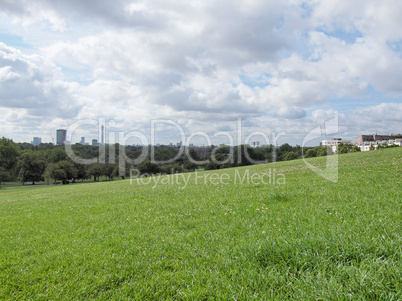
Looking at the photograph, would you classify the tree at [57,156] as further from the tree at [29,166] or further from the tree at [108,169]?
the tree at [108,169]

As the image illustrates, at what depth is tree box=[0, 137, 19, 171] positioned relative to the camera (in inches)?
3073

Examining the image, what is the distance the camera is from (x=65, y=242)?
17.9ft

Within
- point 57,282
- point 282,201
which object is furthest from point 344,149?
point 57,282

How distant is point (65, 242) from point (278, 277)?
496 centimetres

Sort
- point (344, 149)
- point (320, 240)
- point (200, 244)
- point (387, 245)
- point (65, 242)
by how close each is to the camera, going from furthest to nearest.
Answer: point (344, 149)
point (65, 242)
point (200, 244)
point (320, 240)
point (387, 245)

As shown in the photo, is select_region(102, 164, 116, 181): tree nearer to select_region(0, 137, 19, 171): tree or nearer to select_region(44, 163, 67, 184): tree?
select_region(44, 163, 67, 184): tree

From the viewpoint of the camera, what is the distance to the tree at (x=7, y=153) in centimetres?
7806

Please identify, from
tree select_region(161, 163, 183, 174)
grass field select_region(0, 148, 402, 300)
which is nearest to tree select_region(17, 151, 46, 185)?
tree select_region(161, 163, 183, 174)

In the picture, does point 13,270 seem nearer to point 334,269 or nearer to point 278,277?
point 278,277

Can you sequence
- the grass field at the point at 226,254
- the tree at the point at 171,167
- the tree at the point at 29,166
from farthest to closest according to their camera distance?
the tree at the point at 171,167
the tree at the point at 29,166
the grass field at the point at 226,254

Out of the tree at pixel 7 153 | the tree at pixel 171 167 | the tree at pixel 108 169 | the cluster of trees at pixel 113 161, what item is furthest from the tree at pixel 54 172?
the tree at pixel 171 167

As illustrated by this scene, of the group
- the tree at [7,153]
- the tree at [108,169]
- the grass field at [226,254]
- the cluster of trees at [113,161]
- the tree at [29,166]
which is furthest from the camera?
the tree at [108,169]

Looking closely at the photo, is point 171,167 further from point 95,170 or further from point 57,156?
point 57,156

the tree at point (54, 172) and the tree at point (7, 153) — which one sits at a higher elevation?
the tree at point (7, 153)
